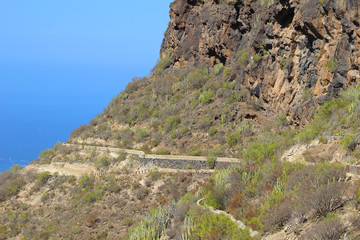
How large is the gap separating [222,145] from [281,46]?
25.9 ft

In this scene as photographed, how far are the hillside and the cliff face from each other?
0.08 meters

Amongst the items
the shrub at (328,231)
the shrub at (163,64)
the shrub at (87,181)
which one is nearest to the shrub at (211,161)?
the shrub at (87,181)

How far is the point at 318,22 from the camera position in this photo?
21.6m

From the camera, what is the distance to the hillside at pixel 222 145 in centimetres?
1329

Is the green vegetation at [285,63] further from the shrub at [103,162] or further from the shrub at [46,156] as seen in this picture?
the shrub at [46,156]

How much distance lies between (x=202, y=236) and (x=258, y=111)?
1641 cm

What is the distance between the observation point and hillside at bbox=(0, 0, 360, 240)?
43.6 feet

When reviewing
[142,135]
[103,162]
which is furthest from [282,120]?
[103,162]

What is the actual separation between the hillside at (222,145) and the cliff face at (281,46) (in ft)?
0.28

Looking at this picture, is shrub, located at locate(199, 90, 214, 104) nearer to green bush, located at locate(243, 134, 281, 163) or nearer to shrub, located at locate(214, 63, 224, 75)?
shrub, located at locate(214, 63, 224, 75)

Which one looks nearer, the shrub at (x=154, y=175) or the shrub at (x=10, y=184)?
the shrub at (x=154, y=175)

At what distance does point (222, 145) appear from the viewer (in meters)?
27.3

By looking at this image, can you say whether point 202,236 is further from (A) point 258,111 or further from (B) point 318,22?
(A) point 258,111

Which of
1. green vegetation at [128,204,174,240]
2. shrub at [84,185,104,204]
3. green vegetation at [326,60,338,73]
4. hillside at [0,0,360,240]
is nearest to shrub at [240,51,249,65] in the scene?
hillside at [0,0,360,240]
